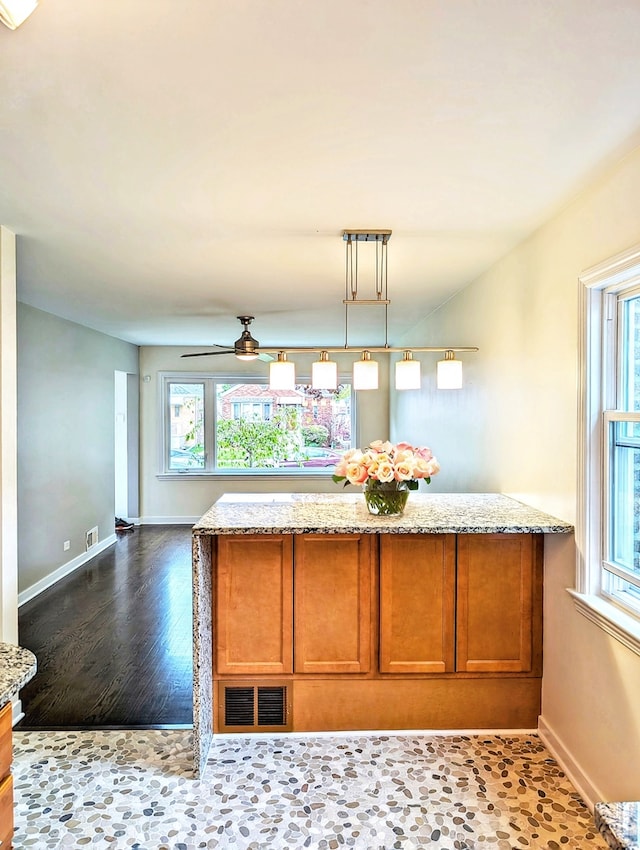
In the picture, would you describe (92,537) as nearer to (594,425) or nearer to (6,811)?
(6,811)

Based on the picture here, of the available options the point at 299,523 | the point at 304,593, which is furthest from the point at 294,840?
the point at 299,523

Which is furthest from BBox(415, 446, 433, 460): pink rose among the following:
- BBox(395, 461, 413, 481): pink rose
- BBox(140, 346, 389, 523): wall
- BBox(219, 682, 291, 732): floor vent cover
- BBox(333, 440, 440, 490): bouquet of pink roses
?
BBox(140, 346, 389, 523): wall

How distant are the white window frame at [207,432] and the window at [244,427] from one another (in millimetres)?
14

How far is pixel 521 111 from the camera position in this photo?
59.6 inches

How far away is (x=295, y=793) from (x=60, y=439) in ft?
12.9

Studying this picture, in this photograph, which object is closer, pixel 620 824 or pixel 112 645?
pixel 620 824

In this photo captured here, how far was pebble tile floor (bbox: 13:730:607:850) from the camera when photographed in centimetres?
183

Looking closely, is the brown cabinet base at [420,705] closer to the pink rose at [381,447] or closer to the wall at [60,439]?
the pink rose at [381,447]

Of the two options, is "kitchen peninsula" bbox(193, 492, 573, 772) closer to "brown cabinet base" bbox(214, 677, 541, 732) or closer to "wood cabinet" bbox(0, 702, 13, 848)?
"brown cabinet base" bbox(214, 677, 541, 732)

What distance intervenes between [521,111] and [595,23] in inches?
13.6

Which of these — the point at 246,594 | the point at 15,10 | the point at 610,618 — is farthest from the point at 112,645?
the point at 15,10

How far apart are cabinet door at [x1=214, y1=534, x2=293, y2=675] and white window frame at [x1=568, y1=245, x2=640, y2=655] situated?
129cm

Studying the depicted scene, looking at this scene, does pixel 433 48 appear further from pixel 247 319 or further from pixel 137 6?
pixel 247 319

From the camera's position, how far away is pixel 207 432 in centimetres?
726
